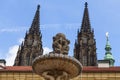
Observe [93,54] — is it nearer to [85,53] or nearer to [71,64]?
[85,53]

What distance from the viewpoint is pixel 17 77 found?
23484mm

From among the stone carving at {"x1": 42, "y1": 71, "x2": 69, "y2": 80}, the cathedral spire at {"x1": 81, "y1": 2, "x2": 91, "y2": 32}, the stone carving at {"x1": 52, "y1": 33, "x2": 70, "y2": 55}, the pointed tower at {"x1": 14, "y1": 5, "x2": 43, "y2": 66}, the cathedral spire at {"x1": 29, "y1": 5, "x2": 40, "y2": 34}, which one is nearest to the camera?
the stone carving at {"x1": 42, "y1": 71, "x2": 69, "y2": 80}

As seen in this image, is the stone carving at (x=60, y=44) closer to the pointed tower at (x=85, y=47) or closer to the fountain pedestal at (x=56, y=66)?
the fountain pedestal at (x=56, y=66)

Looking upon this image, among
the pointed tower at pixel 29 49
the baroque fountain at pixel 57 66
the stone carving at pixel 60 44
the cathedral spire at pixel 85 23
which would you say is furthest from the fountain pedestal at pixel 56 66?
the cathedral spire at pixel 85 23

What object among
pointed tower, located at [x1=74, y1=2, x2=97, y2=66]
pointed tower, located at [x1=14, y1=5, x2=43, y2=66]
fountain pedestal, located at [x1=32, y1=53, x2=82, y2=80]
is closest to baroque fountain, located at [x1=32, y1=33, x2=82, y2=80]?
fountain pedestal, located at [x1=32, y1=53, x2=82, y2=80]

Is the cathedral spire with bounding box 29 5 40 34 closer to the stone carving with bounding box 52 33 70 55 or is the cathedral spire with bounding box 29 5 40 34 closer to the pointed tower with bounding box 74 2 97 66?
the pointed tower with bounding box 74 2 97 66

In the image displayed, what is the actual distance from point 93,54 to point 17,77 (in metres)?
42.4

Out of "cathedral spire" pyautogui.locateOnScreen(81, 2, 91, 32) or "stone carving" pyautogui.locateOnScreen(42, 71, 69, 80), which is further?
"cathedral spire" pyautogui.locateOnScreen(81, 2, 91, 32)

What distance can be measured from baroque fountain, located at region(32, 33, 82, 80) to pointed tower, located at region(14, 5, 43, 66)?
164ft

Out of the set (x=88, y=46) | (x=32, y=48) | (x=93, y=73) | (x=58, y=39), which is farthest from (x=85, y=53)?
(x=58, y=39)

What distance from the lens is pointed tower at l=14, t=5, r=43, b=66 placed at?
64.2m

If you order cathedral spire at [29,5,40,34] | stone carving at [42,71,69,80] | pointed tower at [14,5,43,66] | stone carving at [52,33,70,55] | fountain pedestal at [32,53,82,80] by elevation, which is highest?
cathedral spire at [29,5,40,34]

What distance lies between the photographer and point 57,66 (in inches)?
487

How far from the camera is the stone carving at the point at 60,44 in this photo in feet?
42.9
